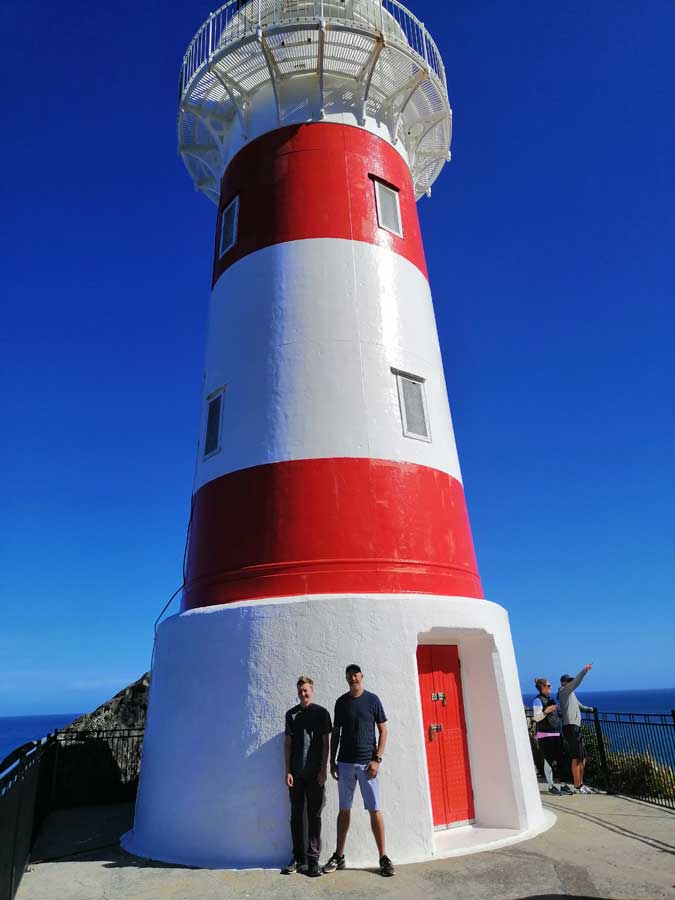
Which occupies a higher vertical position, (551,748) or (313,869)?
(551,748)

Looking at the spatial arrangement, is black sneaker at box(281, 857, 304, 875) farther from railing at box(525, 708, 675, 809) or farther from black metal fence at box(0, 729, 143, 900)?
railing at box(525, 708, 675, 809)

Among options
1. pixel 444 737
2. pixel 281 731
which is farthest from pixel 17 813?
pixel 444 737

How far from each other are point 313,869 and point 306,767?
3.18 ft

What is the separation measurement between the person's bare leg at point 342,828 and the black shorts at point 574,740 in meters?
5.60

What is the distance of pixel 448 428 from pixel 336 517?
9.90ft

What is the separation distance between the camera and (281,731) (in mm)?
7441

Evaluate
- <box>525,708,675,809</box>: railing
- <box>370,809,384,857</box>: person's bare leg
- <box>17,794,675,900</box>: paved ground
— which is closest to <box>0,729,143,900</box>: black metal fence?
<box>17,794,675,900</box>: paved ground

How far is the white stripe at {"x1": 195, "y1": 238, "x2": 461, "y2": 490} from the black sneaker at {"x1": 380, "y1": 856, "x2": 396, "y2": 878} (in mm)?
4895

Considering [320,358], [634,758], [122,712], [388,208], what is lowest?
[634,758]

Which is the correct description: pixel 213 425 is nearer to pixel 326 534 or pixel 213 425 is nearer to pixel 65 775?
pixel 326 534

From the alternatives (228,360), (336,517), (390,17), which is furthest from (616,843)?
(390,17)

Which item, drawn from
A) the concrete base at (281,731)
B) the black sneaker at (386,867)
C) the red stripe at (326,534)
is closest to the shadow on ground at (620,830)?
the concrete base at (281,731)

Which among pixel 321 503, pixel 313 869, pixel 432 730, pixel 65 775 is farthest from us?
pixel 65 775

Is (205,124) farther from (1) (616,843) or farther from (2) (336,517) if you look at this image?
(1) (616,843)
